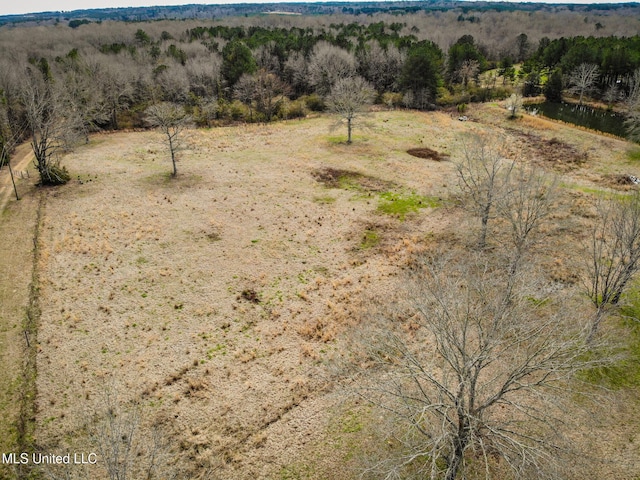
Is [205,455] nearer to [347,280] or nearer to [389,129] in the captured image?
[347,280]

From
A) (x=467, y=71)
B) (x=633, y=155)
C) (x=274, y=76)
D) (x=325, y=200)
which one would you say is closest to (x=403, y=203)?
(x=325, y=200)

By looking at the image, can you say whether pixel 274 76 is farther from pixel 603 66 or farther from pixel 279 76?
pixel 603 66

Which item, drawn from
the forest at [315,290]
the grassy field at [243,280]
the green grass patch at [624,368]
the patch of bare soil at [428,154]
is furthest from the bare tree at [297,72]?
the green grass patch at [624,368]

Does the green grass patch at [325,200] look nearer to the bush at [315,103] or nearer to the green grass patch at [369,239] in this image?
the green grass patch at [369,239]

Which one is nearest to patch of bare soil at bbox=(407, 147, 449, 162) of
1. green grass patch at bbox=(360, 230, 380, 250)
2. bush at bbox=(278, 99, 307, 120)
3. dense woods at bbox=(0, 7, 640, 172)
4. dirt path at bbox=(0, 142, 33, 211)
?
green grass patch at bbox=(360, 230, 380, 250)

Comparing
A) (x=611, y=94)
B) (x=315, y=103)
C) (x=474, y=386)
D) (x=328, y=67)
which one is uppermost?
(x=328, y=67)

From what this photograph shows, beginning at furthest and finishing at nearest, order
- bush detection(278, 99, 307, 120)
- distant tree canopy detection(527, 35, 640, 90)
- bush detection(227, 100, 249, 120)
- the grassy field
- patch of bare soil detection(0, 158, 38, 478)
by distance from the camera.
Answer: distant tree canopy detection(527, 35, 640, 90) → bush detection(278, 99, 307, 120) → bush detection(227, 100, 249, 120) → patch of bare soil detection(0, 158, 38, 478) → the grassy field

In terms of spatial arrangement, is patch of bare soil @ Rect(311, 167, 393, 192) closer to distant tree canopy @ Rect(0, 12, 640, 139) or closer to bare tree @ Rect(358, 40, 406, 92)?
distant tree canopy @ Rect(0, 12, 640, 139)
